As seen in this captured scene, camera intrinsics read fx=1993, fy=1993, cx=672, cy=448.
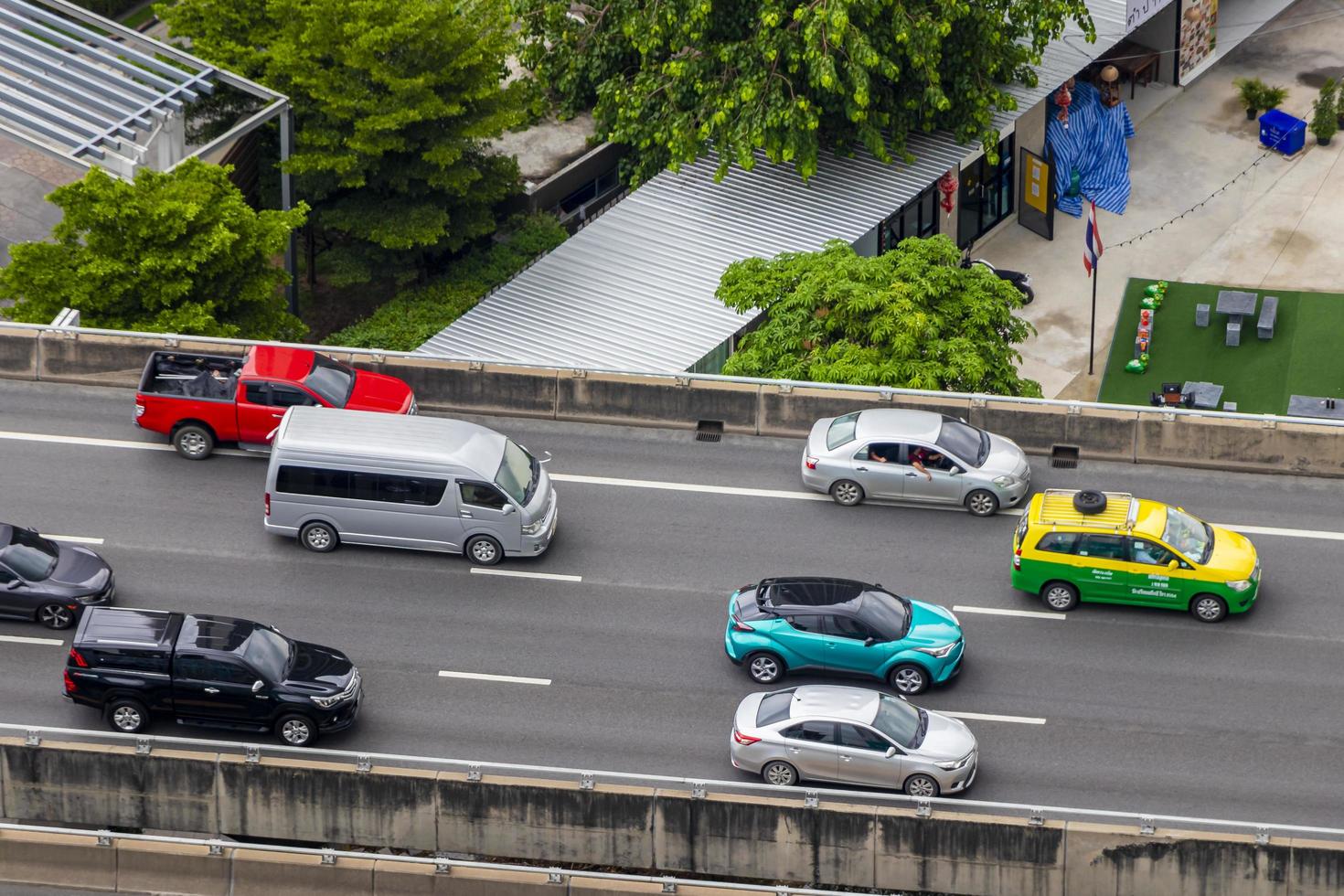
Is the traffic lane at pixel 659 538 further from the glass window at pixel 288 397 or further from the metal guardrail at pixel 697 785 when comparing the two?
the metal guardrail at pixel 697 785

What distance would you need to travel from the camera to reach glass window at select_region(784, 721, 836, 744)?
27.1 metres

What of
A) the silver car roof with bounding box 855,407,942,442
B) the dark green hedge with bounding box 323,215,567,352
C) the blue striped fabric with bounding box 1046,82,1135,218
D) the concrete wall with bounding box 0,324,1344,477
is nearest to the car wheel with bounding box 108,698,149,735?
the concrete wall with bounding box 0,324,1344,477

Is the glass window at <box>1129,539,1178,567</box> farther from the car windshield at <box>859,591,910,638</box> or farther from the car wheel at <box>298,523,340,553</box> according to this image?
the car wheel at <box>298,523,340,553</box>

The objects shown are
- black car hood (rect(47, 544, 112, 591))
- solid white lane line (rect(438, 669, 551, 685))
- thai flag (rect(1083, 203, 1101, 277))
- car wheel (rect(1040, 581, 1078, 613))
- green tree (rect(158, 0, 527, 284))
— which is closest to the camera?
solid white lane line (rect(438, 669, 551, 685))

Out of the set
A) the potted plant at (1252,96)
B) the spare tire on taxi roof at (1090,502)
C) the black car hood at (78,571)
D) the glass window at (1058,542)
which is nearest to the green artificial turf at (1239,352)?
the potted plant at (1252,96)

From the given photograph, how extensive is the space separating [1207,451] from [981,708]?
24.8ft

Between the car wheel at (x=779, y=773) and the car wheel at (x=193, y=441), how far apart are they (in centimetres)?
1219

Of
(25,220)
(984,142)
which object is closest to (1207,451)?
(984,142)

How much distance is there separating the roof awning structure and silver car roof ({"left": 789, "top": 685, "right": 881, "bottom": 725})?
21615 mm

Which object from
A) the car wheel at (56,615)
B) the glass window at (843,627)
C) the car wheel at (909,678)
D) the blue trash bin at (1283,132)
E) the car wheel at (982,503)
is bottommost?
the car wheel at (909,678)

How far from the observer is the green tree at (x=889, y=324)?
36031 mm

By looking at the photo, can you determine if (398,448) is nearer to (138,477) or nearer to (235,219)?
(138,477)

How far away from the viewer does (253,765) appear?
27.7 metres

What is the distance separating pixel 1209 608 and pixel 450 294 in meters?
21.9
